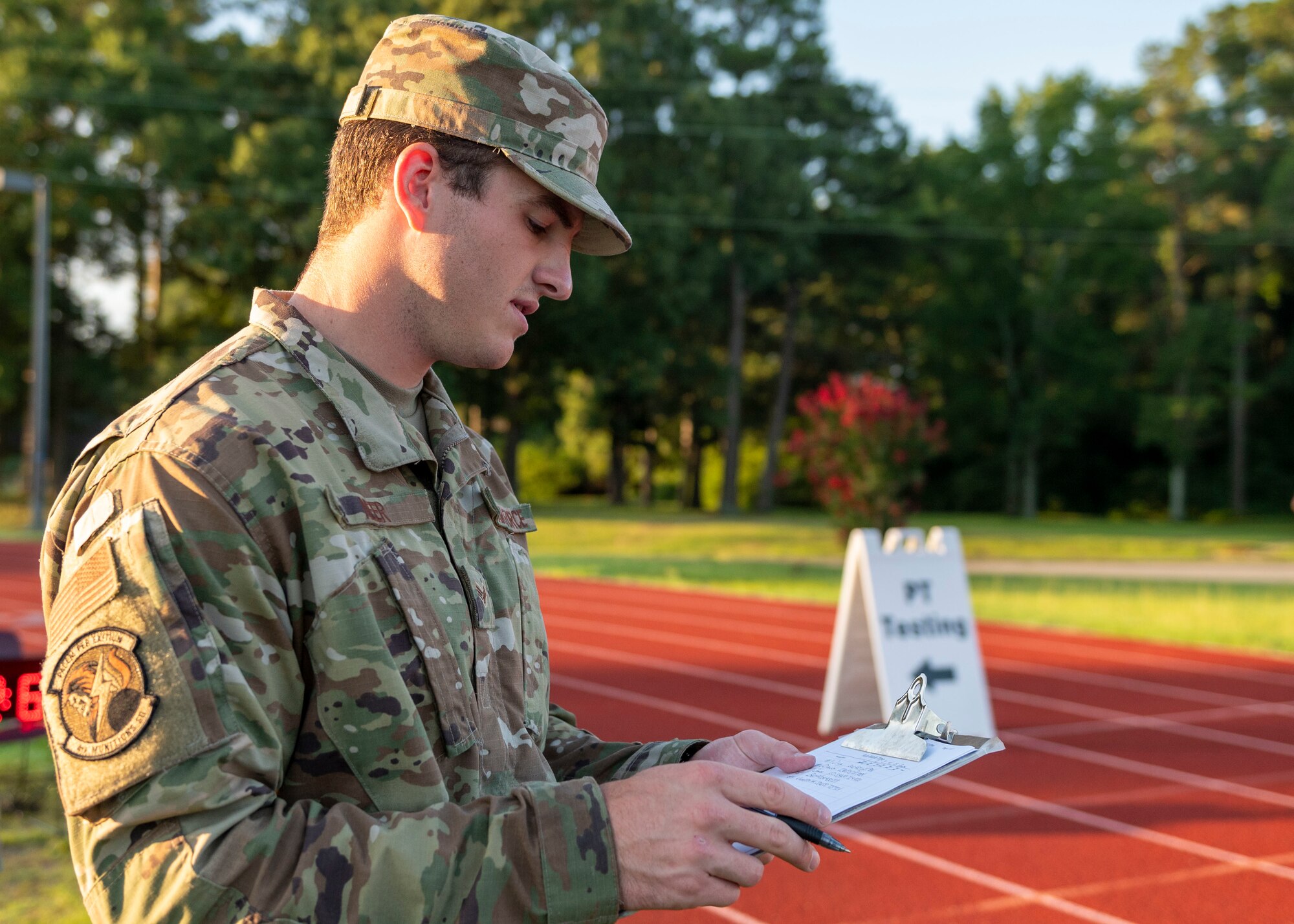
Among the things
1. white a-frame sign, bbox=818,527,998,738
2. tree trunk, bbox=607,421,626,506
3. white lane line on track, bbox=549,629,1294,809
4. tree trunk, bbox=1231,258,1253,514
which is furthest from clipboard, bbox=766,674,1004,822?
tree trunk, bbox=1231,258,1253,514

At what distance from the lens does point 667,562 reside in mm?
19938

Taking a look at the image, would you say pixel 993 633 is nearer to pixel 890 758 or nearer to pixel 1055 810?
pixel 1055 810

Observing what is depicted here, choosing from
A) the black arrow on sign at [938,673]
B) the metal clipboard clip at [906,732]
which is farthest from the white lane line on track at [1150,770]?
the metal clipboard clip at [906,732]

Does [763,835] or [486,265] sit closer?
[763,835]

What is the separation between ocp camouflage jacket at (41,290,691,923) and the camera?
1289 mm

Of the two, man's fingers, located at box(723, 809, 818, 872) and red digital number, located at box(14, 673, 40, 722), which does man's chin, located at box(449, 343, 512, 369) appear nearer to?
man's fingers, located at box(723, 809, 818, 872)

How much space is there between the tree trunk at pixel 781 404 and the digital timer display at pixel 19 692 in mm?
34508

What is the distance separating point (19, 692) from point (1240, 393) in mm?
43130

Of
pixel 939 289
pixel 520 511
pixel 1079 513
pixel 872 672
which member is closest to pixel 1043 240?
pixel 939 289

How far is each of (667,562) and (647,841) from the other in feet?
60.8

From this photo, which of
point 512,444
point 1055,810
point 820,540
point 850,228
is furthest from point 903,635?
point 850,228

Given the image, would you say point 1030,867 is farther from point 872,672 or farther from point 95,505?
point 95,505

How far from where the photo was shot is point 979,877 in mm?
5102

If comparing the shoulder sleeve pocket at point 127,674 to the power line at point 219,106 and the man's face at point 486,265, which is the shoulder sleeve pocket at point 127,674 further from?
the power line at point 219,106
